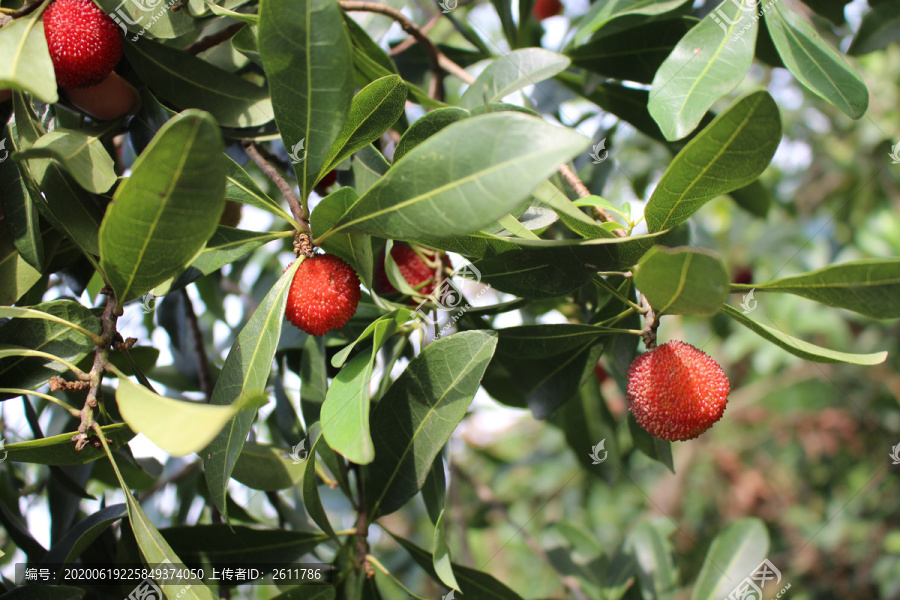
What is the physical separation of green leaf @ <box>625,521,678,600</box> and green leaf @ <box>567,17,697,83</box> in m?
1.10

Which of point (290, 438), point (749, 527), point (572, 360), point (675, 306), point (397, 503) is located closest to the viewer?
point (675, 306)

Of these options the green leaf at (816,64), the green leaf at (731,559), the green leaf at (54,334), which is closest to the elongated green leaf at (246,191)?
the green leaf at (54,334)

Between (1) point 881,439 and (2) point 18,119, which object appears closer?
(2) point 18,119

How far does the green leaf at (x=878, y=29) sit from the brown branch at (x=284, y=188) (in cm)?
121

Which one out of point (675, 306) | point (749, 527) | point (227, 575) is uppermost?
point (675, 306)

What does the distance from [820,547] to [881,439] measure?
0.68 metres

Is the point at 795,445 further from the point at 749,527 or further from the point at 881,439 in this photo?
the point at 749,527

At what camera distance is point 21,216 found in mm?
793

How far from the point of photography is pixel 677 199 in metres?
0.71

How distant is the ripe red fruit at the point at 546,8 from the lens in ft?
6.48

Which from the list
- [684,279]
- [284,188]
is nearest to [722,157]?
[684,279]

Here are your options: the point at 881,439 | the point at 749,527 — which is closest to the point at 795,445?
the point at 881,439

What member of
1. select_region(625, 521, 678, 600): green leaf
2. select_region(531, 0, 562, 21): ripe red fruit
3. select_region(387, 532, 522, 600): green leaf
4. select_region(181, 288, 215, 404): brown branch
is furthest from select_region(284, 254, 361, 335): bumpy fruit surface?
select_region(531, 0, 562, 21): ripe red fruit

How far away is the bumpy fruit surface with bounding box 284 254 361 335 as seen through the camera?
0.77 meters
